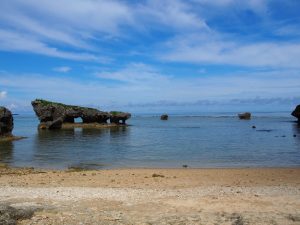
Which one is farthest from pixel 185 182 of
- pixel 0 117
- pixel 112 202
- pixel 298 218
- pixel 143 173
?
pixel 0 117

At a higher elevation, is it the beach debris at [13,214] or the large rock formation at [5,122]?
the large rock formation at [5,122]

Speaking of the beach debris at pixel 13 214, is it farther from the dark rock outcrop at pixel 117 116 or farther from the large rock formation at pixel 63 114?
the dark rock outcrop at pixel 117 116

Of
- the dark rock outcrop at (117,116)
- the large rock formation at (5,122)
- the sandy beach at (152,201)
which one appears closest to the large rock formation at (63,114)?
the dark rock outcrop at (117,116)

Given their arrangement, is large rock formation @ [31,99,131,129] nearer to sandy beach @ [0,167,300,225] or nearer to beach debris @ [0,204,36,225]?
sandy beach @ [0,167,300,225]

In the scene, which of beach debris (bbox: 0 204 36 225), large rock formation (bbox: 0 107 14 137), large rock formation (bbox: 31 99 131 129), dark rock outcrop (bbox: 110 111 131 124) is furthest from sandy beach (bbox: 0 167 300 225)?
dark rock outcrop (bbox: 110 111 131 124)

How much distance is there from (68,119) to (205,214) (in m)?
82.8

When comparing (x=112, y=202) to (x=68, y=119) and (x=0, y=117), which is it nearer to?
(x=0, y=117)

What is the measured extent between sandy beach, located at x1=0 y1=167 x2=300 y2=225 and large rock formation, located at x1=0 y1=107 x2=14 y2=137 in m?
37.4

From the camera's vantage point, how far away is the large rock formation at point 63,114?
83.0 meters

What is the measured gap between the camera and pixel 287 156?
36062 mm

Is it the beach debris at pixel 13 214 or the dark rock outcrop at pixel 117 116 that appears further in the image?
the dark rock outcrop at pixel 117 116

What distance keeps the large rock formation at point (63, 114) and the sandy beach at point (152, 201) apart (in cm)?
6104

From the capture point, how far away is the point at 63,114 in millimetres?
89562

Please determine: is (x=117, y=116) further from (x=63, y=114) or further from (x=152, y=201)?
(x=152, y=201)
